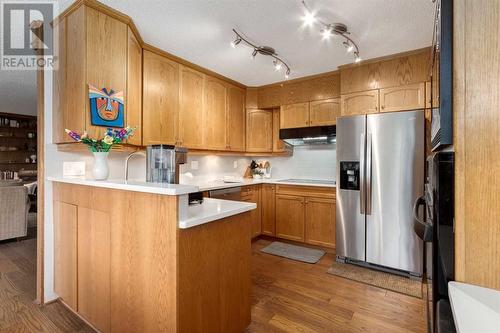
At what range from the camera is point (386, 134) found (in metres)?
2.67

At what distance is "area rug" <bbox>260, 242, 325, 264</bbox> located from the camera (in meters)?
3.10

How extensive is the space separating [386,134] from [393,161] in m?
0.30

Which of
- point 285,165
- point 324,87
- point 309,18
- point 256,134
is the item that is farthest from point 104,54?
point 285,165

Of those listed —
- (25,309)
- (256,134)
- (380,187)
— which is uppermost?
(256,134)

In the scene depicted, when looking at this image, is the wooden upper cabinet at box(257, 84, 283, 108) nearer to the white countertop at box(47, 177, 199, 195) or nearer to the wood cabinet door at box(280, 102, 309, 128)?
the wood cabinet door at box(280, 102, 309, 128)

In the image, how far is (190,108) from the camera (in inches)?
126

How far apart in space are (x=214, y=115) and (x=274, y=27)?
1.63 meters

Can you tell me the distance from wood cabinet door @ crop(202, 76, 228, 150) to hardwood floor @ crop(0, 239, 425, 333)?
72.2 inches

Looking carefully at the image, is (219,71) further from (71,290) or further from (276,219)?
(71,290)

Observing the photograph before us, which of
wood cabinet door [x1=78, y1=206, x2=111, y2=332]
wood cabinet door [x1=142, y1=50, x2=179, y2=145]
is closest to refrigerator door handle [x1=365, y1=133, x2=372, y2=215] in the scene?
wood cabinet door [x1=142, y1=50, x2=179, y2=145]

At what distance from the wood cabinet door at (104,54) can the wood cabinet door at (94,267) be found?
67cm

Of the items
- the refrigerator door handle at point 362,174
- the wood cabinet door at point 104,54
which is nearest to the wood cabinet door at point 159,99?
the wood cabinet door at point 104,54

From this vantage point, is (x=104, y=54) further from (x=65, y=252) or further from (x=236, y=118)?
(x=236, y=118)

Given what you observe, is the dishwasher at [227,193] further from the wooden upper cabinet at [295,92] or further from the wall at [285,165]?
the wooden upper cabinet at [295,92]
